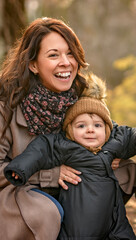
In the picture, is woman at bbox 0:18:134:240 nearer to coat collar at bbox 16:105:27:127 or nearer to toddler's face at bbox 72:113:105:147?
coat collar at bbox 16:105:27:127

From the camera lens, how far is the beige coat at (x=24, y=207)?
2.53 meters

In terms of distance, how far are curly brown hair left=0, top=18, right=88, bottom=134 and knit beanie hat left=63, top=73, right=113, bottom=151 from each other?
0.25m

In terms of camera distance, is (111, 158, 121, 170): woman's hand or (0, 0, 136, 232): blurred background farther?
(0, 0, 136, 232): blurred background

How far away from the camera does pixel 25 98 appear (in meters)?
2.90

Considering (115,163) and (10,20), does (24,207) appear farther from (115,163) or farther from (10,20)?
(10,20)

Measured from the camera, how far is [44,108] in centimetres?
284

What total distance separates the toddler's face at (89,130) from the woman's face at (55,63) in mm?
315

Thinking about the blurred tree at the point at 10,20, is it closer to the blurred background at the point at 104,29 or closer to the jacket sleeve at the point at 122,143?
the jacket sleeve at the point at 122,143

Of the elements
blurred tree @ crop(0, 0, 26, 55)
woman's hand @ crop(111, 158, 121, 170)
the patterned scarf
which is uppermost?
blurred tree @ crop(0, 0, 26, 55)

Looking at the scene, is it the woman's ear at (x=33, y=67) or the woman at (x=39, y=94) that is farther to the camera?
the woman's ear at (x=33, y=67)

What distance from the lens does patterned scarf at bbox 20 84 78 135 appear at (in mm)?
2824

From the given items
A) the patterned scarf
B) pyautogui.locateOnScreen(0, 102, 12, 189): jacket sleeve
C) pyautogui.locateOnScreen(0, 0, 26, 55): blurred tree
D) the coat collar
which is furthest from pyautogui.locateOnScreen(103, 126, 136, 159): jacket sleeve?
pyautogui.locateOnScreen(0, 0, 26, 55): blurred tree

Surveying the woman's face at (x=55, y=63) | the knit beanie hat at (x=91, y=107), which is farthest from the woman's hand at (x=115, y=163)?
the woman's face at (x=55, y=63)

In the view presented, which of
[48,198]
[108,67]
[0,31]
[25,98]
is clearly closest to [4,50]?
[0,31]
